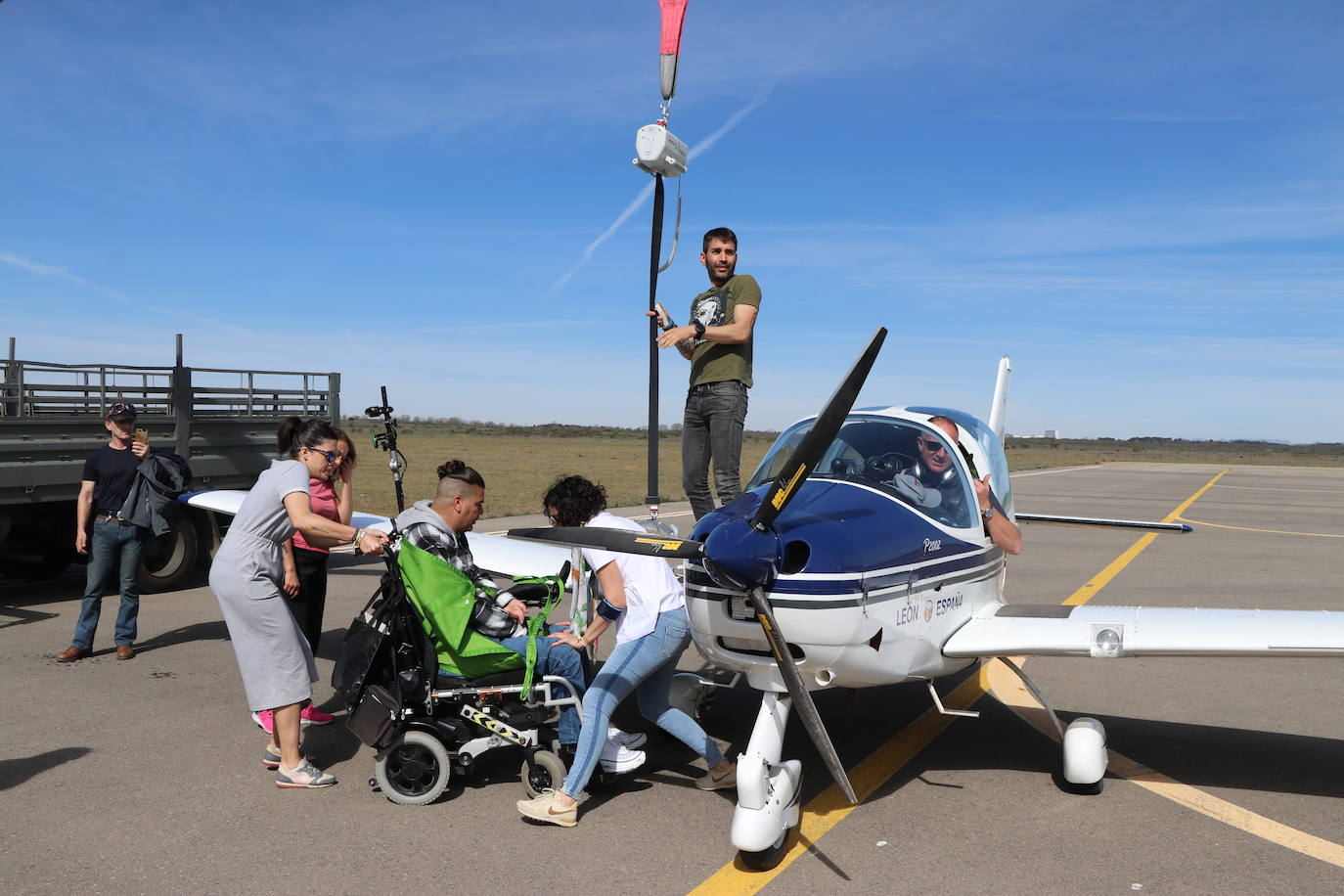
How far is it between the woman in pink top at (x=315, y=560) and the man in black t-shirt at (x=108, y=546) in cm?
168

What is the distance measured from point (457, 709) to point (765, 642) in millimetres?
1514

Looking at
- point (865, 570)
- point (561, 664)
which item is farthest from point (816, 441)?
point (561, 664)

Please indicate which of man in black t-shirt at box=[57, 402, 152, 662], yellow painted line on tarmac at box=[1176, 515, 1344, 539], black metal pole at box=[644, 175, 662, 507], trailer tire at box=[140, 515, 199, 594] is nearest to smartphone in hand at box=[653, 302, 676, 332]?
black metal pole at box=[644, 175, 662, 507]

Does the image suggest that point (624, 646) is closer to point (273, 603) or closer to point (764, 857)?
point (764, 857)

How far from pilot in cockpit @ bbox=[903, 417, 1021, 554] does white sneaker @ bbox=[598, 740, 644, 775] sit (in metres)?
1.90

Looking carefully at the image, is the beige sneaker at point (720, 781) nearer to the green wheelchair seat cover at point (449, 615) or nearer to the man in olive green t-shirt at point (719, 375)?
the green wheelchair seat cover at point (449, 615)

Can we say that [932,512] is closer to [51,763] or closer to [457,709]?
[457,709]

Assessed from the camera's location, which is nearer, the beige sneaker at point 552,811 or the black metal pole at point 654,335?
the beige sneaker at point 552,811

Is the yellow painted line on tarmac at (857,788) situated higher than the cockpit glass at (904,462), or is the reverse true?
the cockpit glass at (904,462)

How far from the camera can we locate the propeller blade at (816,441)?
3.74m

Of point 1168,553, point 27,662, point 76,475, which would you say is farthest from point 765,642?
point 1168,553

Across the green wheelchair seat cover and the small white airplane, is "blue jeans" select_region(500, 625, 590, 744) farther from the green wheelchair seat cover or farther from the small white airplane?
the small white airplane

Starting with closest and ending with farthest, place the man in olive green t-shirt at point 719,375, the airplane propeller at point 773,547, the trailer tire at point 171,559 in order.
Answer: the airplane propeller at point 773,547
the man in olive green t-shirt at point 719,375
the trailer tire at point 171,559

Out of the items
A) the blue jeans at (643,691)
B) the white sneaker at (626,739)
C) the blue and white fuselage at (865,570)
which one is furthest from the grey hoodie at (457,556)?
the blue and white fuselage at (865,570)
